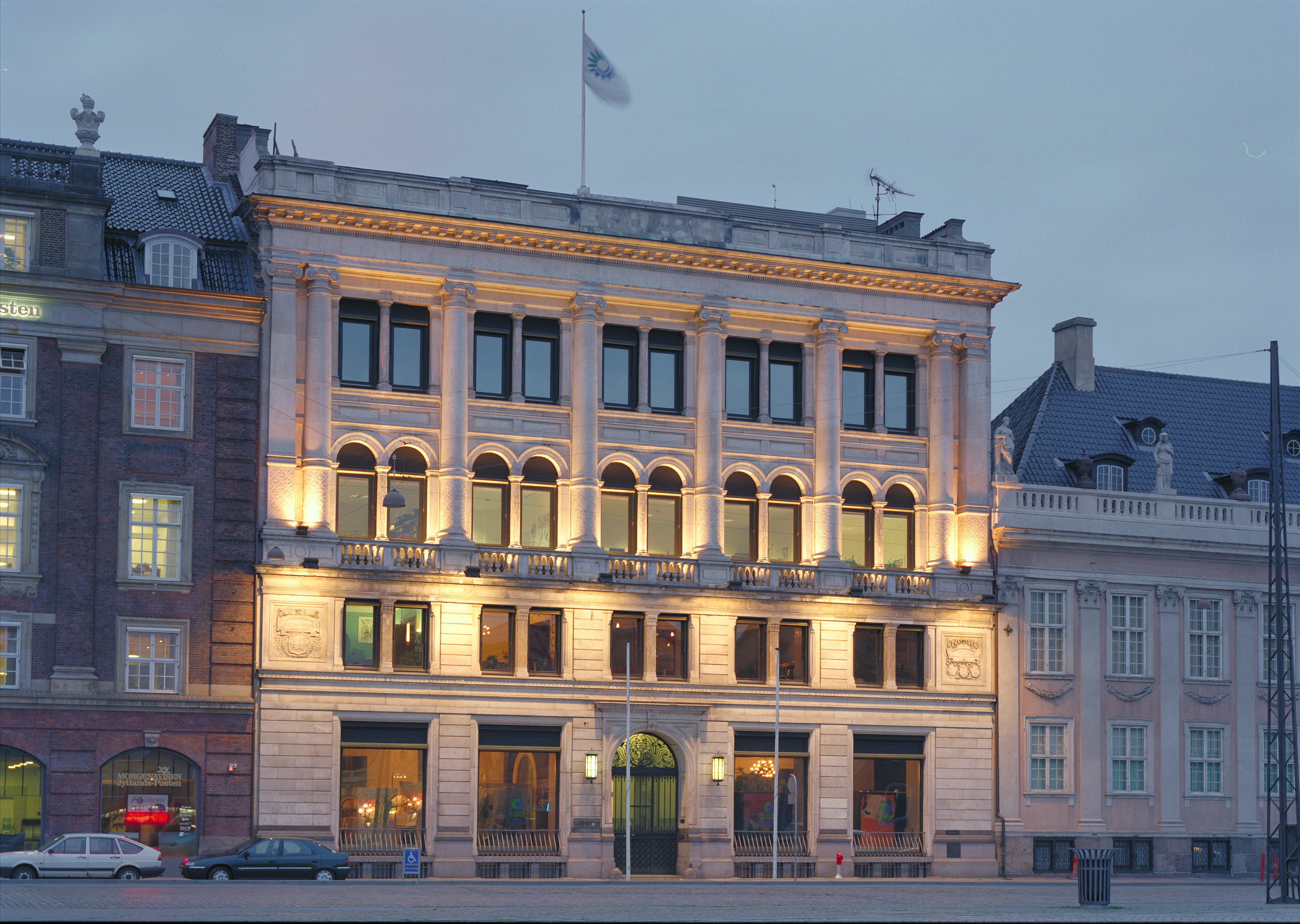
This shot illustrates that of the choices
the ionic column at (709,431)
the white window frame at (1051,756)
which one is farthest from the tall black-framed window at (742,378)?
the white window frame at (1051,756)

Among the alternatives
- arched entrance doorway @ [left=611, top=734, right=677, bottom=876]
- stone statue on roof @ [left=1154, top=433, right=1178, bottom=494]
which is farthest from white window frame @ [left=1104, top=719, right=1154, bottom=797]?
arched entrance doorway @ [left=611, top=734, right=677, bottom=876]

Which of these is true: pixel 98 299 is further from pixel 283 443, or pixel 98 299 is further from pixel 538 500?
pixel 538 500

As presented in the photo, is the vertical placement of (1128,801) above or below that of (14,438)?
below

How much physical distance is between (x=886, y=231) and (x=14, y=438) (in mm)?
33313

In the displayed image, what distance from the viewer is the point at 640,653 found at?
2361 inches

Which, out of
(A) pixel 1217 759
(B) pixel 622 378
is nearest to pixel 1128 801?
(A) pixel 1217 759

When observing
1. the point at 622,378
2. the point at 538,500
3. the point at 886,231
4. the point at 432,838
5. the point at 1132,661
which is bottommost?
the point at 432,838

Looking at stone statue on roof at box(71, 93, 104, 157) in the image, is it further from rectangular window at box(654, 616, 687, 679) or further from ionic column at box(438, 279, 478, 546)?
rectangular window at box(654, 616, 687, 679)

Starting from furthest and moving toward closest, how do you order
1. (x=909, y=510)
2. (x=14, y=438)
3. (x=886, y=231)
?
1. (x=886, y=231)
2. (x=909, y=510)
3. (x=14, y=438)

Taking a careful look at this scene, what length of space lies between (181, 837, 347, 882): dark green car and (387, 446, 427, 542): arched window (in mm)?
10888

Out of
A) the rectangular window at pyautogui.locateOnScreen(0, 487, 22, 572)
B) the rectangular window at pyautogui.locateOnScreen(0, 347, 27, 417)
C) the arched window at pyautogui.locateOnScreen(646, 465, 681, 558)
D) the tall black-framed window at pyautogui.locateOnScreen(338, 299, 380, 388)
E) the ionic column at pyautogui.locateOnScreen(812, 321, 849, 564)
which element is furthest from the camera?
the ionic column at pyautogui.locateOnScreen(812, 321, 849, 564)

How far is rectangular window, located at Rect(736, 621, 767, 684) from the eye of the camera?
6128 cm

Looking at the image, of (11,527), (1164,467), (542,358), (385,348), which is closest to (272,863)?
(11,527)

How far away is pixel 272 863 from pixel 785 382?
24022mm
